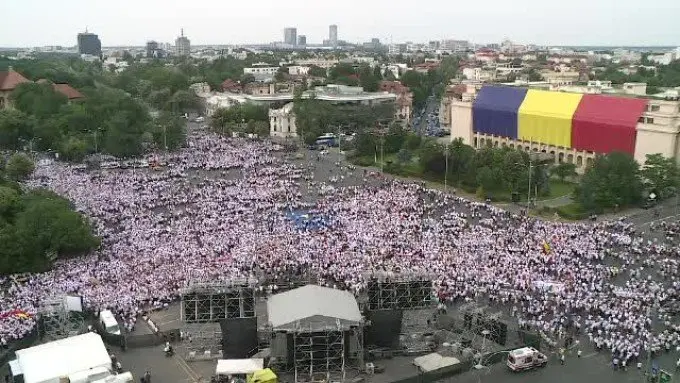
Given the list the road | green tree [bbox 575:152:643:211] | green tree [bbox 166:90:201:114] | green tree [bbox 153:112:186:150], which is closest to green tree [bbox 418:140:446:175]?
green tree [bbox 575:152:643:211]

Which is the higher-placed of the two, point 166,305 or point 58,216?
point 58,216

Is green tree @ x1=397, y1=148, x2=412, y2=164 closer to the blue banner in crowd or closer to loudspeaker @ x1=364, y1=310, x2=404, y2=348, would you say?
the blue banner in crowd

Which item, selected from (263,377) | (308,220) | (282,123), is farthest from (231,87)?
(263,377)

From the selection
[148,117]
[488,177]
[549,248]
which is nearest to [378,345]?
[549,248]

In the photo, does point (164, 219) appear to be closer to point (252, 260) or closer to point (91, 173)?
point (252, 260)

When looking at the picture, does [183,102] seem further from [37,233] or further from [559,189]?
[37,233]

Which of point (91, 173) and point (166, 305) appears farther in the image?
point (91, 173)

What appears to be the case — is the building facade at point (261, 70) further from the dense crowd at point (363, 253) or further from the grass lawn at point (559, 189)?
the grass lawn at point (559, 189)
